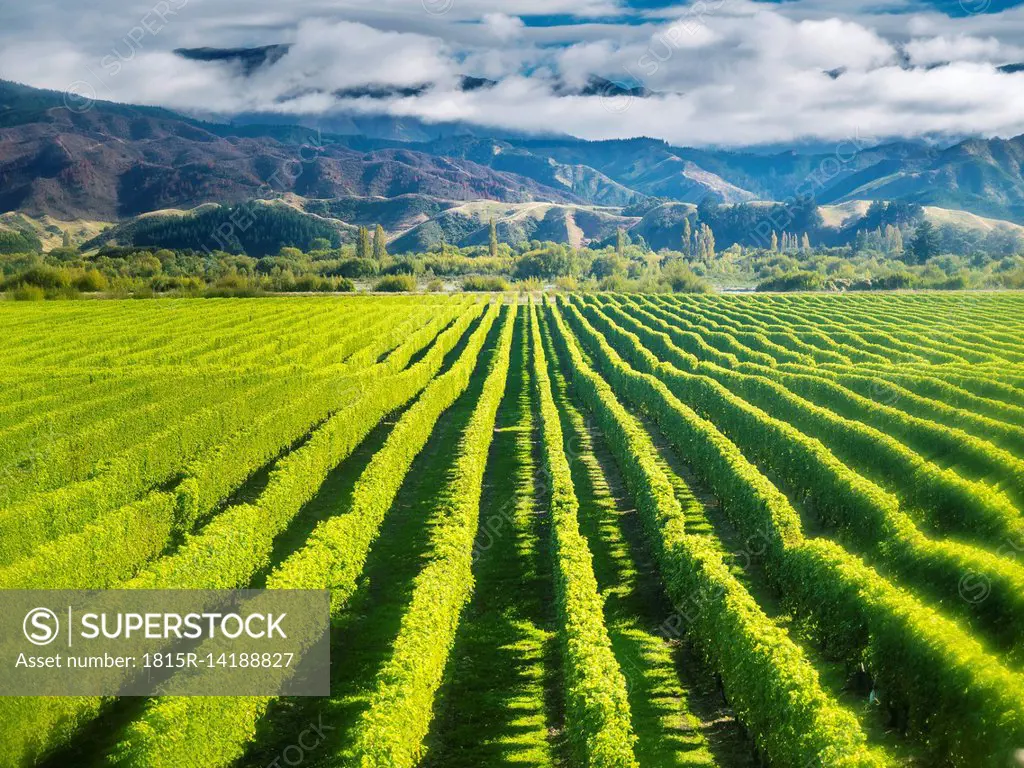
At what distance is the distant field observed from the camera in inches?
481

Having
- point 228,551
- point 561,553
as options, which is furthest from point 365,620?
point 561,553

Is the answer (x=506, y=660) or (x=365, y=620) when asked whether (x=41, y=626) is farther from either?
(x=506, y=660)

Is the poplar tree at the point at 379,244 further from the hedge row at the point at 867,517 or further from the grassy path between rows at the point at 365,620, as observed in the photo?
the grassy path between rows at the point at 365,620

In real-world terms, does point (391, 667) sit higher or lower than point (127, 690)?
higher

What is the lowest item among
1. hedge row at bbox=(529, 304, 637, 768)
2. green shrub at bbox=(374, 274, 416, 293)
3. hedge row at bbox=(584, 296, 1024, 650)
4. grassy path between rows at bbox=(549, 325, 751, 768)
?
grassy path between rows at bbox=(549, 325, 751, 768)

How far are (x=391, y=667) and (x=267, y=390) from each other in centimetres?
2570

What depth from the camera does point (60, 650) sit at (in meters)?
13.3

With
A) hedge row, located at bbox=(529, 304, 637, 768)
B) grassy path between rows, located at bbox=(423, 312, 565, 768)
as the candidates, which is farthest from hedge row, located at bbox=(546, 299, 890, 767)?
grassy path between rows, located at bbox=(423, 312, 565, 768)

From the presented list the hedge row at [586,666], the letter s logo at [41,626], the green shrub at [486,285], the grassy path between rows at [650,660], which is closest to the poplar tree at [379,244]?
the green shrub at [486,285]

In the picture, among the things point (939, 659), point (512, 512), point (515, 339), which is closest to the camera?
point (939, 659)

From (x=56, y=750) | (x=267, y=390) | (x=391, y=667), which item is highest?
(x=267, y=390)

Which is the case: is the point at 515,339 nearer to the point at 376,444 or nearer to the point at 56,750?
the point at 376,444

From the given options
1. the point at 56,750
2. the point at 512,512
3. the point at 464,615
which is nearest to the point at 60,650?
the point at 56,750
